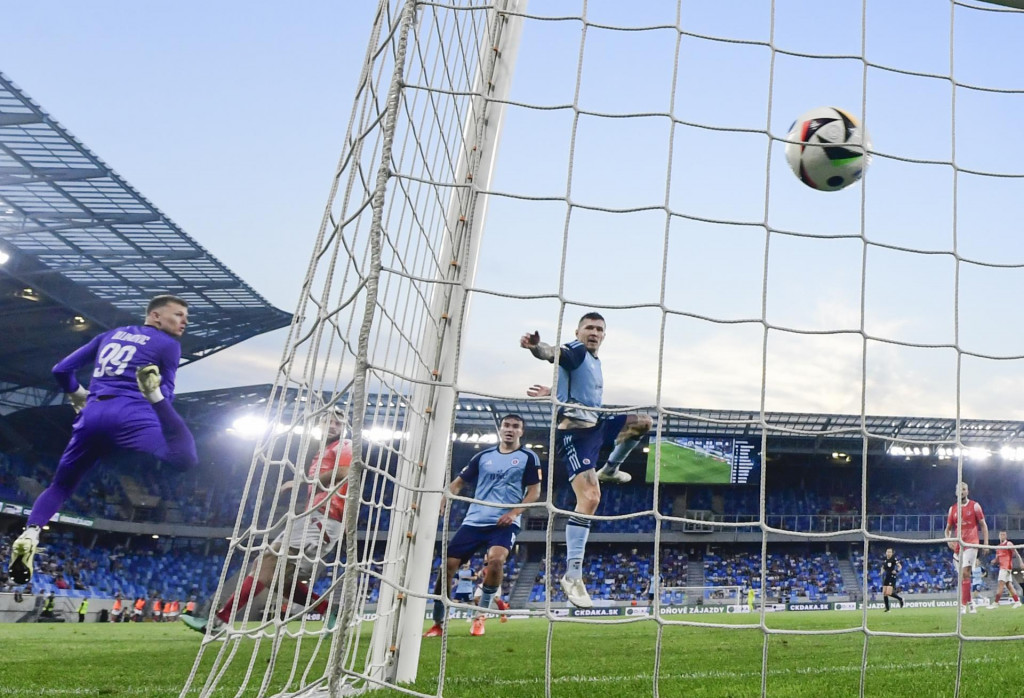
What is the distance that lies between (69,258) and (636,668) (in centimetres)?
1931

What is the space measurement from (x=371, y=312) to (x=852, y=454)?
26.1 m

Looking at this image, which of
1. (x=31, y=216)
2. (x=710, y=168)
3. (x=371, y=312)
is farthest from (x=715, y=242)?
(x=31, y=216)

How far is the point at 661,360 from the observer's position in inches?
101

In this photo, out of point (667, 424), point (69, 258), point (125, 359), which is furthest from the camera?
point (667, 424)

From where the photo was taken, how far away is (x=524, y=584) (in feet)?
Answer: 75.4

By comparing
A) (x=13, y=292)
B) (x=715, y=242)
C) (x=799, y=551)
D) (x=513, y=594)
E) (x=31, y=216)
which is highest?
(x=31, y=216)

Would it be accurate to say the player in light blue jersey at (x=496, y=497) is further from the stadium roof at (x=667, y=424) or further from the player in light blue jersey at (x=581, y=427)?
the stadium roof at (x=667, y=424)

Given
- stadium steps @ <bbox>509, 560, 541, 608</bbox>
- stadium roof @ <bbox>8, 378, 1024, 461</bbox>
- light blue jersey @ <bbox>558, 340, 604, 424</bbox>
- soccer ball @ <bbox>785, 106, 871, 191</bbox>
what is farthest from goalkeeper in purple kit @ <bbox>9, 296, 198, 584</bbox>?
stadium steps @ <bbox>509, 560, 541, 608</bbox>

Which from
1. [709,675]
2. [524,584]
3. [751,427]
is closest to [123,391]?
[709,675]

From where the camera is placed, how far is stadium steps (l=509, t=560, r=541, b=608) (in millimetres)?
21922

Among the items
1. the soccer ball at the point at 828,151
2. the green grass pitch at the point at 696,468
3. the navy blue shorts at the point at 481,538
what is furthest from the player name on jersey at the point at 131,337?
the green grass pitch at the point at 696,468

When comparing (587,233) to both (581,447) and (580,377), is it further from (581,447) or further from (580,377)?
(581,447)

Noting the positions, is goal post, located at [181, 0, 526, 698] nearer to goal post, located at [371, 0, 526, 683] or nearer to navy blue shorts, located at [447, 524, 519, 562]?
goal post, located at [371, 0, 526, 683]

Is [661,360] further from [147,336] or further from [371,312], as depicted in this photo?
[147,336]
